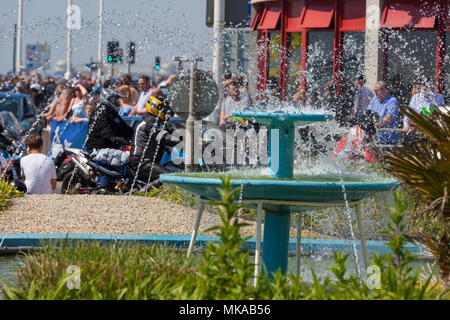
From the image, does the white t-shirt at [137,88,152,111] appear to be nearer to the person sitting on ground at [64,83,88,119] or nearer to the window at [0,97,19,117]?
the person sitting on ground at [64,83,88,119]

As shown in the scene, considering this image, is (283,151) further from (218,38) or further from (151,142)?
(218,38)

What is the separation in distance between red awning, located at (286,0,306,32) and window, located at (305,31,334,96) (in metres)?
0.51

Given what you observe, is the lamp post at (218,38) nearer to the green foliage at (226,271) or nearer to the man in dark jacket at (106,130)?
the man in dark jacket at (106,130)

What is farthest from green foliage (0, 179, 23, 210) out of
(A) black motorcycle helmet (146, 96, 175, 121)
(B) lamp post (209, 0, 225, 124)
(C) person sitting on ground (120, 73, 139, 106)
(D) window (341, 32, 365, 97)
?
(D) window (341, 32, 365, 97)

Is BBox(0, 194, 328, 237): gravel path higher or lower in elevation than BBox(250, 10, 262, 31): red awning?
lower

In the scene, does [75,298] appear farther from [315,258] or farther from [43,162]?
[43,162]

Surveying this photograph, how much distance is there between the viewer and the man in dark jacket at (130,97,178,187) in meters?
12.3

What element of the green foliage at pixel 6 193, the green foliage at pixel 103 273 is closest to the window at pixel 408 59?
the green foliage at pixel 6 193

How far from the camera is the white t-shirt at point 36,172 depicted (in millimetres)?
11617

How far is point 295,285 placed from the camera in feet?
13.2

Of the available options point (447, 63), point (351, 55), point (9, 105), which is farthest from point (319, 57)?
point (9, 105)

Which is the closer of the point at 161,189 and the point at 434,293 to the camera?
the point at 434,293
